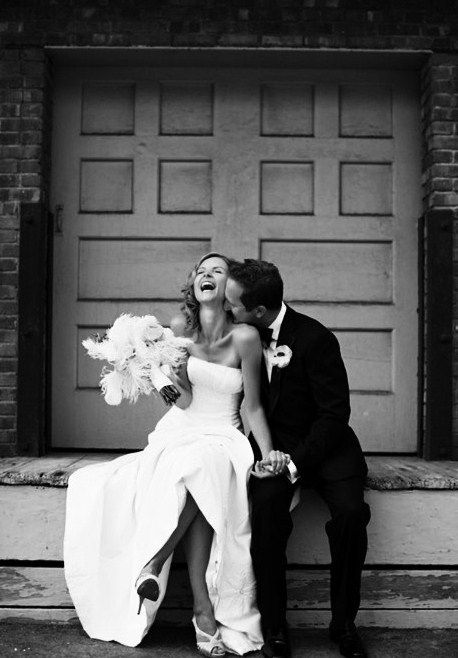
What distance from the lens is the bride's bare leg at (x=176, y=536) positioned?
3.45 m

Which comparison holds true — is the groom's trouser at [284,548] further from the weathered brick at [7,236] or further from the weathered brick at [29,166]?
the weathered brick at [29,166]

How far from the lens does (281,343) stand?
391 centimetres

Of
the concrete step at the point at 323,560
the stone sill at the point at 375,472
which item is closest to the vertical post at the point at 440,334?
the stone sill at the point at 375,472

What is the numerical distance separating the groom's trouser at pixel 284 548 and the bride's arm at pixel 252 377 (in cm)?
35

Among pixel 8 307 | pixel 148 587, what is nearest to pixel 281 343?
pixel 148 587

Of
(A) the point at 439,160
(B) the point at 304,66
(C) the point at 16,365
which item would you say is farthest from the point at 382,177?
(C) the point at 16,365

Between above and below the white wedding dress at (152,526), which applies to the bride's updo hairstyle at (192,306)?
above

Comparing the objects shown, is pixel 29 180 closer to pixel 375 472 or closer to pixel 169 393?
pixel 169 393

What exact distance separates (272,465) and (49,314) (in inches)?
86.6

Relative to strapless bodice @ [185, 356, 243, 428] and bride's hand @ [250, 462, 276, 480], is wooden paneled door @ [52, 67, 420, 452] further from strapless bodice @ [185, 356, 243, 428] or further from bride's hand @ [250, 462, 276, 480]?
bride's hand @ [250, 462, 276, 480]

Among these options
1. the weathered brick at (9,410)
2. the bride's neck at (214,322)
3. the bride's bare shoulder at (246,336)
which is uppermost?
the bride's neck at (214,322)

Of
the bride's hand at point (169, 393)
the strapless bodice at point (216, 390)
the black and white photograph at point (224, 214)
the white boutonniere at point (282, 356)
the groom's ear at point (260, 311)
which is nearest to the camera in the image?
the bride's hand at point (169, 393)

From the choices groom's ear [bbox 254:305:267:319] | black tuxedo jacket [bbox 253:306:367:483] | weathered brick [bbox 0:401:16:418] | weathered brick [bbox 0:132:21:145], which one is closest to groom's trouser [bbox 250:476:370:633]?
black tuxedo jacket [bbox 253:306:367:483]

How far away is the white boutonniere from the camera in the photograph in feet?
12.6
